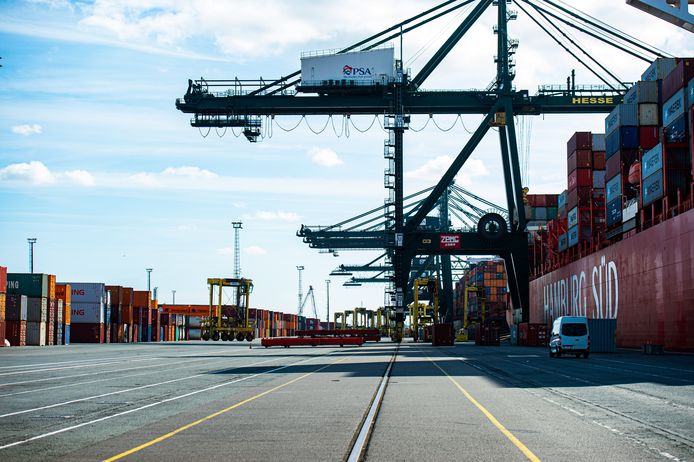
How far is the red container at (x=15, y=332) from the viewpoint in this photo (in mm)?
75812

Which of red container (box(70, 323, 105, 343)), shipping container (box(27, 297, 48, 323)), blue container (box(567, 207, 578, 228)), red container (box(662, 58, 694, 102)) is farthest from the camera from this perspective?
red container (box(70, 323, 105, 343))

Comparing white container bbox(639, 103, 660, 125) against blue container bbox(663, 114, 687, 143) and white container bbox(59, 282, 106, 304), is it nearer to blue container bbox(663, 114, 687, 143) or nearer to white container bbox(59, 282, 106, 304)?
blue container bbox(663, 114, 687, 143)

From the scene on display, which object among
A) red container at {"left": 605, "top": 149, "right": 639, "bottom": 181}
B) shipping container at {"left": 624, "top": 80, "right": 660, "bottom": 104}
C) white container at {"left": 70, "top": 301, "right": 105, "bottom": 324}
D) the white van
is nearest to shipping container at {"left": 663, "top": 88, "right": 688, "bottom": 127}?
shipping container at {"left": 624, "top": 80, "right": 660, "bottom": 104}

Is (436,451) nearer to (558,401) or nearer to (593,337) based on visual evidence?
(558,401)

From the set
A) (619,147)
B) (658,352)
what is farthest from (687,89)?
(658,352)

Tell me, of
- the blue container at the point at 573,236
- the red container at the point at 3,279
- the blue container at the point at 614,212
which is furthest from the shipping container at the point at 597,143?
the red container at the point at 3,279

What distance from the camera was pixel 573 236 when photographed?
73625mm

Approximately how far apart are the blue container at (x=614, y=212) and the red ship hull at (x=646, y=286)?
1.97m

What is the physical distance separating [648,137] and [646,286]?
11512mm

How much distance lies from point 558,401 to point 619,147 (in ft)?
140

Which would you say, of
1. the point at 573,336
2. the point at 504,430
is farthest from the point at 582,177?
the point at 504,430

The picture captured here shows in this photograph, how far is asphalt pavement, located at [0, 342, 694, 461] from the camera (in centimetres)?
1129

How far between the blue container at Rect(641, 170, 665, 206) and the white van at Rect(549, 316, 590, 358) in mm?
11300

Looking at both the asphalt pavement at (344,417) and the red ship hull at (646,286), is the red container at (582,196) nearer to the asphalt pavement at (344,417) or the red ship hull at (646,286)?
the red ship hull at (646,286)
